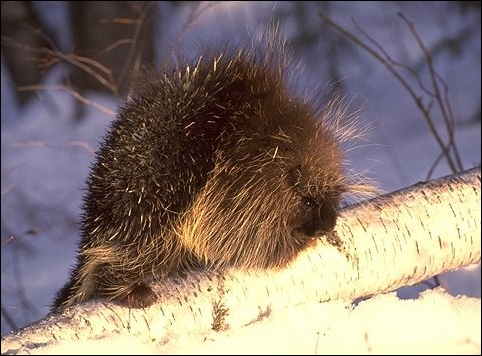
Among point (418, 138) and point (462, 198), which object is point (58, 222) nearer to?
point (418, 138)

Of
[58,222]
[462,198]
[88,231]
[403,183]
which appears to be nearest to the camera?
[88,231]

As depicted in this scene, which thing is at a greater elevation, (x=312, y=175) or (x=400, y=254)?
(x=312, y=175)

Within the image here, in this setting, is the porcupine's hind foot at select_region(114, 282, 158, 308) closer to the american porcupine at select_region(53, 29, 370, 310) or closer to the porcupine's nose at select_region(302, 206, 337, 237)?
the american porcupine at select_region(53, 29, 370, 310)

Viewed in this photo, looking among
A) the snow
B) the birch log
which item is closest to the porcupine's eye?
the birch log

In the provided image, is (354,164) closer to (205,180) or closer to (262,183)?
(262,183)

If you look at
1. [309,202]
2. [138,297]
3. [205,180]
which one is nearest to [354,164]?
[309,202]

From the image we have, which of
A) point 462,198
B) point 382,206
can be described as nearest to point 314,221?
point 382,206
